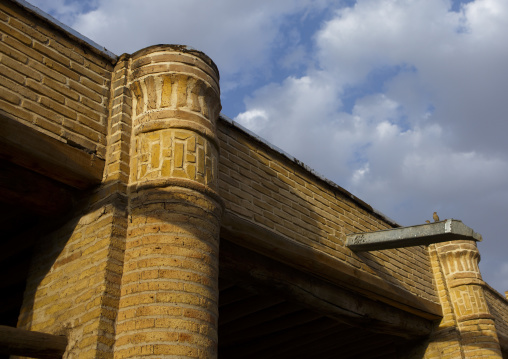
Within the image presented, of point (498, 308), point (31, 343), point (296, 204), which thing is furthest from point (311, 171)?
point (498, 308)

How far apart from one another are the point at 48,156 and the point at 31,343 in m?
1.27

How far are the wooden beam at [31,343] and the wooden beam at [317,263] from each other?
5.59 feet

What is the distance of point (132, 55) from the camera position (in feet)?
16.2

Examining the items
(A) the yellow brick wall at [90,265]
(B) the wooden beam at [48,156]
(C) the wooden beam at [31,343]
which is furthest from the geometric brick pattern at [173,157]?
(C) the wooden beam at [31,343]

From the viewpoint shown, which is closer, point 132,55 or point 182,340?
point 182,340

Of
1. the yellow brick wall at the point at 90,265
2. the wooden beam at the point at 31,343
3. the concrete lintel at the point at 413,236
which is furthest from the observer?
the concrete lintel at the point at 413,236

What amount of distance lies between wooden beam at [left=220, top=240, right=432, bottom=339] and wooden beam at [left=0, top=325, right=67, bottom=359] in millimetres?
1794

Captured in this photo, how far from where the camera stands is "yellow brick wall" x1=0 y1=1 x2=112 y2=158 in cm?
407

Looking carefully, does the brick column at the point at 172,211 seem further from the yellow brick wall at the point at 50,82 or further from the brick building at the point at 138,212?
the yellow brick wall at the point at 50,82

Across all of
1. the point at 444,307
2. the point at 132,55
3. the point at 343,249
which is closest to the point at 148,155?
the point at 132,55

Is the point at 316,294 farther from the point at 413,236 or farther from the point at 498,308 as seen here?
the point at 498,308

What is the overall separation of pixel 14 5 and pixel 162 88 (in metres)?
1.24

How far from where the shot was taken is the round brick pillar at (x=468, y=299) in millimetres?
8023

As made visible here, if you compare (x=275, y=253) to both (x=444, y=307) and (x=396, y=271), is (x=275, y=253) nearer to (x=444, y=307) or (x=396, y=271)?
(x=396, y=271)
